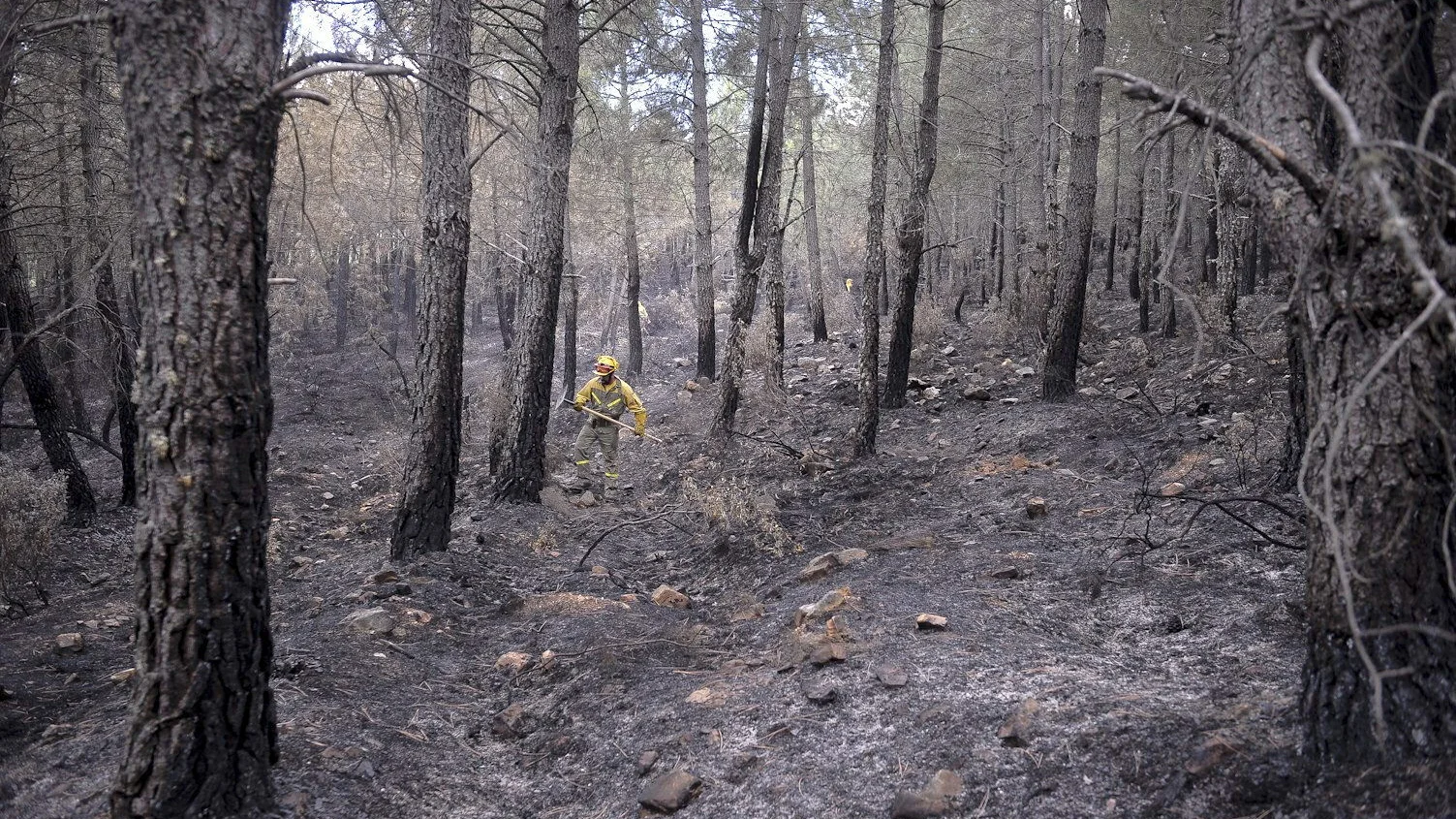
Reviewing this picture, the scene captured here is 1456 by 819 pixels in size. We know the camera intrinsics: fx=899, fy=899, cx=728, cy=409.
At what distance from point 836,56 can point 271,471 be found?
11.8 metres

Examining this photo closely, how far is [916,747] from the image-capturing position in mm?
3475

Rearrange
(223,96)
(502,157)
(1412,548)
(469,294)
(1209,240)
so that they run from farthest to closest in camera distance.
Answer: (469,294)
(502,157)
(1209,240)
(223,96)
(1412,548)

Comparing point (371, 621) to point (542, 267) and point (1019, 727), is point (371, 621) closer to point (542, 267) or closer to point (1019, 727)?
point (1019, 727)

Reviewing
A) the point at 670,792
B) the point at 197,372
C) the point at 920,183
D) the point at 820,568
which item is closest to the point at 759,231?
the point at 920,183

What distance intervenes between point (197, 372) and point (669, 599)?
382cm

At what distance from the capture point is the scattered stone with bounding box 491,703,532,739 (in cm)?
440

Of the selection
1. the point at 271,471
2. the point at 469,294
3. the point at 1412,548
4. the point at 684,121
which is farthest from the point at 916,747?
the point at 469,294

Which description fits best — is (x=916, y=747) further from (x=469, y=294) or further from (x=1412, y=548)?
(x=469, y=294)

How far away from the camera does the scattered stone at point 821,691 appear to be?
13.0ft

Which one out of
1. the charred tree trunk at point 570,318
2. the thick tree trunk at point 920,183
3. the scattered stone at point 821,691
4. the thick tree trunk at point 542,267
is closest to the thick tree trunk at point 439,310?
the thick tree trunk at point 542,267

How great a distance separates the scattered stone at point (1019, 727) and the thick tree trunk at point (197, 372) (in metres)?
2.76

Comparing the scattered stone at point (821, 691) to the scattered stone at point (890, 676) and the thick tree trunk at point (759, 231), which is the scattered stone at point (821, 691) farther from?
the thick tree trunk at point (759, 231)

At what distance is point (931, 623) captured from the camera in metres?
4.62

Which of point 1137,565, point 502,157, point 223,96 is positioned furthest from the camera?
point 502,157
